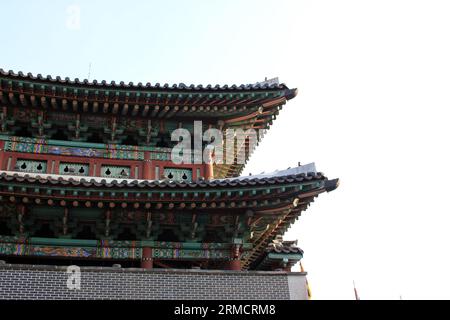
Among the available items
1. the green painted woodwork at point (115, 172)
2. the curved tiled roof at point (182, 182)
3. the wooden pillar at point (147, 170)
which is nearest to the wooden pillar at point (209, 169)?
the wooden pillar at point (147, 170)

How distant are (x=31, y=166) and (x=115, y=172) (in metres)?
2.34

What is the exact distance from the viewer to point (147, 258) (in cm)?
1277

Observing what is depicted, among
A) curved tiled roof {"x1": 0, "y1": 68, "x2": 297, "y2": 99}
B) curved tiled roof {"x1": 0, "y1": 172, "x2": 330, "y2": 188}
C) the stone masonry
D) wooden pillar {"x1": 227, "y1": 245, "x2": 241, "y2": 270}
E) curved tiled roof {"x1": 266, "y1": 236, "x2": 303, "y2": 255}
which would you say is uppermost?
curved tiled roof {"x1": 0, "y1": 68, "x2": 297, "y2": 99}

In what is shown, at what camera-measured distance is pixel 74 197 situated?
11500 millimetres

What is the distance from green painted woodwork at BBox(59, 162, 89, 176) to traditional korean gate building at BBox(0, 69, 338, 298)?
0.09 ft

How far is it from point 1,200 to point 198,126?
6.20 metres

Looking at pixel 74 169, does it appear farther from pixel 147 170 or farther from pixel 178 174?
pixel 178 174

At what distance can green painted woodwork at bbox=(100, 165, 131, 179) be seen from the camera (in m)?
14.6

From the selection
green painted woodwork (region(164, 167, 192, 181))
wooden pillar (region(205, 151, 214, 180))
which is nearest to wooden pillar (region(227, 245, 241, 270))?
wooden pillar (region(205, 151, 214, 180))

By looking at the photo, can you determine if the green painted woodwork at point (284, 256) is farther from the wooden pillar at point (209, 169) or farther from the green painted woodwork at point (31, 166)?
the green painted woodwork at point (31, 166)

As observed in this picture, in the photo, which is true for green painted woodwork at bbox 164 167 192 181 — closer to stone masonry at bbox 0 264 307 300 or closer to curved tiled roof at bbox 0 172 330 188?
curved tiled roof at bbox 0 172 330 188
